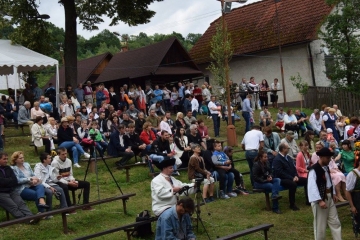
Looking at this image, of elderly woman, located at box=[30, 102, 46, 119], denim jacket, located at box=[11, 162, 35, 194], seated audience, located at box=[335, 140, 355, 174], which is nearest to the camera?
denim jacket, located at box=[11, 162, 35, 194]

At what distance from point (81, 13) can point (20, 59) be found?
A: 26.5 feet

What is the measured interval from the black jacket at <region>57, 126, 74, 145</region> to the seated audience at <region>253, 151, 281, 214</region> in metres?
6.35

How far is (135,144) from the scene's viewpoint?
17.9 meters

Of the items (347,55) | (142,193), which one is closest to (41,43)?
(347,55)

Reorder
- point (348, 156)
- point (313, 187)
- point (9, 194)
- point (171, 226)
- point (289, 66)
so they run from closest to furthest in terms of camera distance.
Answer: point (171, 226), point (313, 187), point (9, 194), point (348, 156), point (289, 66)

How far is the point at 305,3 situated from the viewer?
36.2 metres

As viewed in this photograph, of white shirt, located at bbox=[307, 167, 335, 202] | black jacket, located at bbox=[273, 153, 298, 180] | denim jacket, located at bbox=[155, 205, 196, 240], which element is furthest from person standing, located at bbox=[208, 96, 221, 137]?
denim jacket, located at bbox=[155, 205, 196, 240]

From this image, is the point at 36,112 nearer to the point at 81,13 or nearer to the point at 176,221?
the point at 81,13

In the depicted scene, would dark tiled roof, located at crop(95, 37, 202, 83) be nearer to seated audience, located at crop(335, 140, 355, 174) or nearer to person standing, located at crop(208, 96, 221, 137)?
person standing, located at crop(208, 96, 221, 137)

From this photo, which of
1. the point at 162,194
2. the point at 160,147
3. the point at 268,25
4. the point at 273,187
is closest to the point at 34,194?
the point at 162,194

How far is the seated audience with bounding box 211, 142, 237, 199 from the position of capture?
47.2 feet

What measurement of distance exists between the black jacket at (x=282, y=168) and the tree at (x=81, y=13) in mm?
17425

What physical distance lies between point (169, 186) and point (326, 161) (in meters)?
2.63

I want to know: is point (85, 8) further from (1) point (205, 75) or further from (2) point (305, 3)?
(2) point (305, 3)
